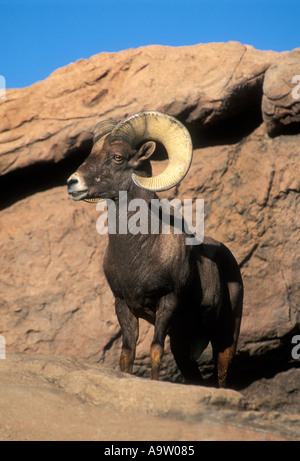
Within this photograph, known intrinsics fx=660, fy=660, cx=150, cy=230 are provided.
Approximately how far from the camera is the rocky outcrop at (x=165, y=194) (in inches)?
360

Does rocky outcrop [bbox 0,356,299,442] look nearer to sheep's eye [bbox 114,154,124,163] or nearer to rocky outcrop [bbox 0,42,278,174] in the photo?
sheep's eye [bbox 114,154,124,163]

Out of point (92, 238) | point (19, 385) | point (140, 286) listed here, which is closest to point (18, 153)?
point (92, 238)

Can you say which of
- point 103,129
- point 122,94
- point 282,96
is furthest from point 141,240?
point 282,96

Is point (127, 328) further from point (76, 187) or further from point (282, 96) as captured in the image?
point (282, 96)

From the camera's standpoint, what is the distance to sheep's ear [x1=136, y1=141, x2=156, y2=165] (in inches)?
270

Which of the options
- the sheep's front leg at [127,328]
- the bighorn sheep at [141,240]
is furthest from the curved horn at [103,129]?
the sheep's front leg at [127,328]

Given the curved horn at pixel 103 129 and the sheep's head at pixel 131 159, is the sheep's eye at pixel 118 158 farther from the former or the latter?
the curved horn at pixel 103 129

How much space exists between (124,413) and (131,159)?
3.02m

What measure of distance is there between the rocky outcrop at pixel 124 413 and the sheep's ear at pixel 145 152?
2438mm

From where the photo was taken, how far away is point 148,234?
689 cm

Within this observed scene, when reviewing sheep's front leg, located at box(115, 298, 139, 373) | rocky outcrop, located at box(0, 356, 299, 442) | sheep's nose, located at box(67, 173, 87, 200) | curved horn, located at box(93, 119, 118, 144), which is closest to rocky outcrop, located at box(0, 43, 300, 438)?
curved horn, located at box(93, 119, 118, 144)

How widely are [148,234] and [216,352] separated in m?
2.04
